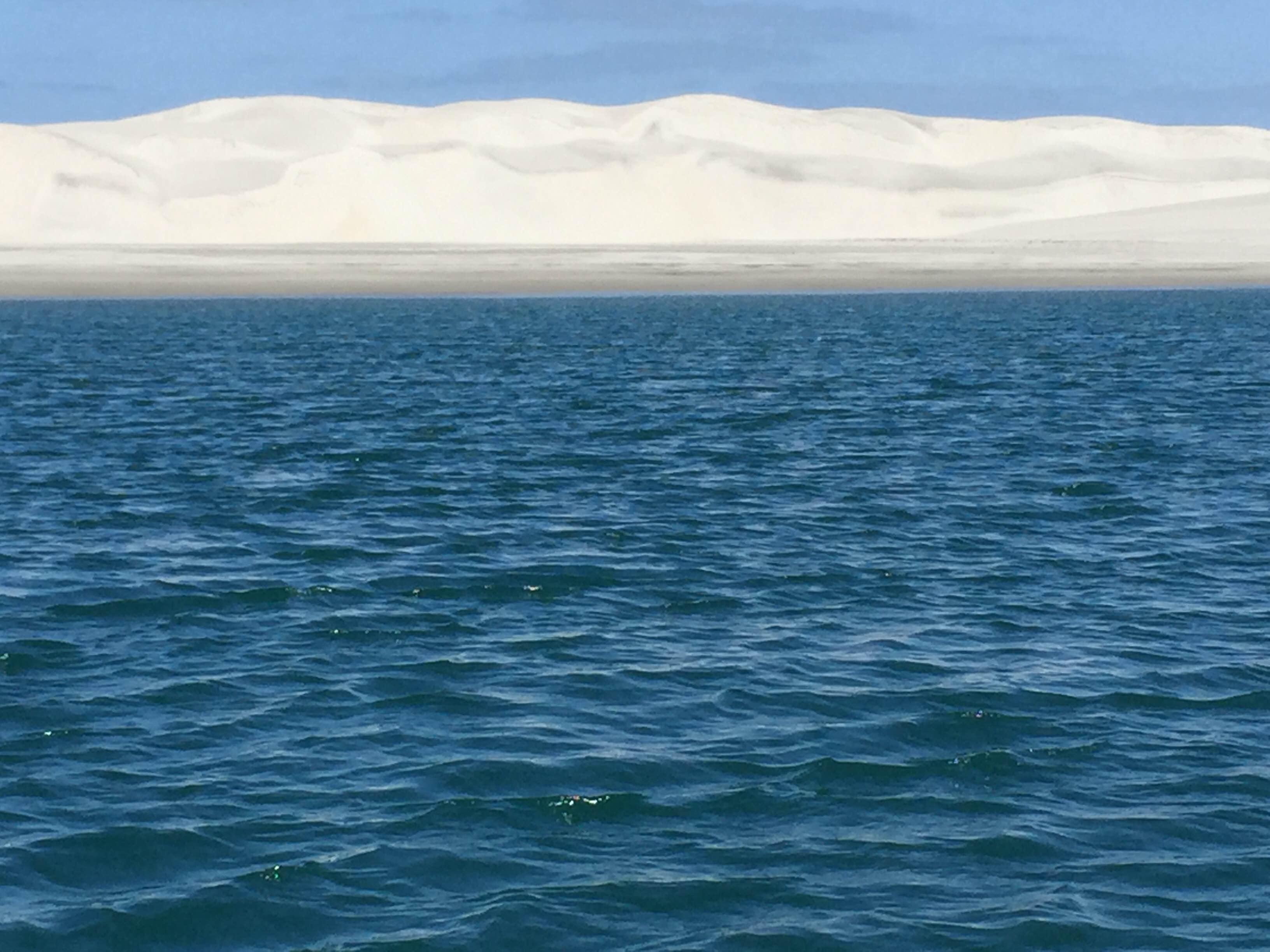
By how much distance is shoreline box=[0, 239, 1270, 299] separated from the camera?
111 metres

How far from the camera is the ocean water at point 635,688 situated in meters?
12.1

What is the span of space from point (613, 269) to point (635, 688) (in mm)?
113295

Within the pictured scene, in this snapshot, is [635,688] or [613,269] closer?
[635,688]

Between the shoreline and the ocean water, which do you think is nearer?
the ocean water

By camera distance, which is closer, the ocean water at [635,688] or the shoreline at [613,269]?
the ocean water at [635,688]

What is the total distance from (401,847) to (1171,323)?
65786 millimetres

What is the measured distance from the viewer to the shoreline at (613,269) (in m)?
111

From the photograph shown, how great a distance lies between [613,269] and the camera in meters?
129

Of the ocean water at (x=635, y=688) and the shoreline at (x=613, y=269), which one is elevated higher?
the shoreline at (x=613, y=269)

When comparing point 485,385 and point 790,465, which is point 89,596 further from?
point 485,385

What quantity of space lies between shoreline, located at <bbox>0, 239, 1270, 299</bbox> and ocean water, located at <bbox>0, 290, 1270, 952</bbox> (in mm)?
74823

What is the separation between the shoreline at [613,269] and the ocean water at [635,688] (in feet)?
245

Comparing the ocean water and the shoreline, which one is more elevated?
A: the shoreline

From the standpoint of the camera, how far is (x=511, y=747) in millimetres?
15086
